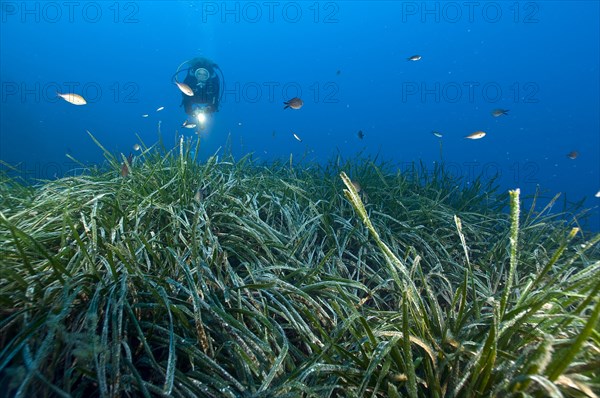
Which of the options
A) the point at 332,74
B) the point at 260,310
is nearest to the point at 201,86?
the point at 260,310

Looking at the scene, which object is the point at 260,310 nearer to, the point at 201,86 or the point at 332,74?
the point at 201,86

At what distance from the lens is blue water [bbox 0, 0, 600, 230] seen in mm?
46094

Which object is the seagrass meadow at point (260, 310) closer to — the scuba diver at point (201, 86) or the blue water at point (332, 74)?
the scuba diver at point (201, 86)

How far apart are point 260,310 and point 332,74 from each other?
226 ft

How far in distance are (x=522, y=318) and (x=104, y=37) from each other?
71.9 metres

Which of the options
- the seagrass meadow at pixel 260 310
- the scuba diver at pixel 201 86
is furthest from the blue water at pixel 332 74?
the seagrass meadow at pixel 260 310

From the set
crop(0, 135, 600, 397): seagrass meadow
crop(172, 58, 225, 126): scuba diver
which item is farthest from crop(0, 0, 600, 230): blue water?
crop(0, 135, 600, 397): seagrass meadow

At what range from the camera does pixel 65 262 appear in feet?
6.43

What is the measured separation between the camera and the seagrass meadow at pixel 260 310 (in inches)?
47.4

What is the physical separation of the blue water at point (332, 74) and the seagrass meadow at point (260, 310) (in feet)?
124

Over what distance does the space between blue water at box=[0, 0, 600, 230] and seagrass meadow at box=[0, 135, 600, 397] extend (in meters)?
37.7

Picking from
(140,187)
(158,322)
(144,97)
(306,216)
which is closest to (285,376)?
(158,322)

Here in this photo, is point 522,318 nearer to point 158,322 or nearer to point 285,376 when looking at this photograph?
point 285,376

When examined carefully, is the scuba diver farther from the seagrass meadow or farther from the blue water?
the blue water
